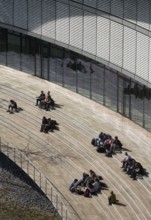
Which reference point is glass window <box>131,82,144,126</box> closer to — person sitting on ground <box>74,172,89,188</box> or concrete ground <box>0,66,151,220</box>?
concrete ground <box>0,66,151,220</box>

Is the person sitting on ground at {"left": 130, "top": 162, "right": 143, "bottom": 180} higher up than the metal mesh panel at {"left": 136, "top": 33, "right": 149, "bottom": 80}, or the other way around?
the metal mesh panel at {"left": 136, "top": 33, "right": 149, "bottom": 80}

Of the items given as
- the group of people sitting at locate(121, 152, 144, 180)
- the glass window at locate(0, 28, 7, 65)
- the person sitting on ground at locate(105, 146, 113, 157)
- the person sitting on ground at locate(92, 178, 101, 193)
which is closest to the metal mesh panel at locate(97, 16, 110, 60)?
the person sitting on ground at locate(105, 146, 113, 157)

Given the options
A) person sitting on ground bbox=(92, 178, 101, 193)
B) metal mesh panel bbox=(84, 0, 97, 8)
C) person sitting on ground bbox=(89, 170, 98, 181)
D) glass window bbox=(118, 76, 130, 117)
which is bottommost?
person sitting on ground bbox=(92, 178, 101, 193)

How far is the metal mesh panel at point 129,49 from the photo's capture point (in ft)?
168

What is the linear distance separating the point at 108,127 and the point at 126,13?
7945 mm

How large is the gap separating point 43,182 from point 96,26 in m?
13.9

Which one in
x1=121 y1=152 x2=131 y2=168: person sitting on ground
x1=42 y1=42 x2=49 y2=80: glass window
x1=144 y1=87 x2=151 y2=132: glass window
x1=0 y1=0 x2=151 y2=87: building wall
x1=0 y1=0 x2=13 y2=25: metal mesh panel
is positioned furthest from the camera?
x1=0 y1=0 x2=13 y2=25: metal mesh panel

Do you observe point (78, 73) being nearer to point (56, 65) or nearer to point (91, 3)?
point (56, 65)

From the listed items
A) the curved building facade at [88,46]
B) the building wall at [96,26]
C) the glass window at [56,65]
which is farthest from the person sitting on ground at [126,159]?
the glass window at [56,65]

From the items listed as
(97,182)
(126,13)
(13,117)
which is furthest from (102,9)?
(97,182)

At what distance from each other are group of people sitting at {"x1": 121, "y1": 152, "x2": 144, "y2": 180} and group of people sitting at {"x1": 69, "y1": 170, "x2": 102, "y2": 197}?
244 cm

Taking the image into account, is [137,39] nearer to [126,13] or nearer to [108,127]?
[126,13]

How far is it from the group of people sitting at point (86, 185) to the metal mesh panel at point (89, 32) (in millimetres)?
12645

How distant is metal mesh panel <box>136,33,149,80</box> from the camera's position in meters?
50.5
